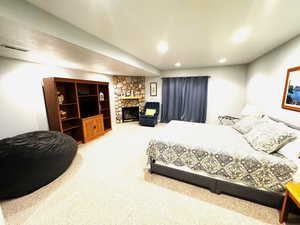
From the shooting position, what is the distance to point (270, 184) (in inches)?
54.5

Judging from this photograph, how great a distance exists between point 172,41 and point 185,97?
3.02 meters

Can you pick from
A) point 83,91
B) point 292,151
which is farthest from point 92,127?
point 292,151

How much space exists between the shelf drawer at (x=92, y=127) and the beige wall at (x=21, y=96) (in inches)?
40.1

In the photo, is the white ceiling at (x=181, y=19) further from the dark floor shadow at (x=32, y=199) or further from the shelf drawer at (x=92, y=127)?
the dark floor shadow at (x=32, y=199)

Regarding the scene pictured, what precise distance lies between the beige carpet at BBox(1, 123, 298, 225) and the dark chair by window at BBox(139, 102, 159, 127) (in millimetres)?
2766

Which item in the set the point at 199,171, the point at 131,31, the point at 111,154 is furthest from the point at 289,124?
the point at 111,154

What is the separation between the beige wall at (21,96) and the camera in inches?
101

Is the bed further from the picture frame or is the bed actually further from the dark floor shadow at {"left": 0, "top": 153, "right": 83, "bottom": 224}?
the dark floor shadow at {"left": 0, "top": 153, "right": 83, "bottom": 224}

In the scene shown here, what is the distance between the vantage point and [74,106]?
3326mm

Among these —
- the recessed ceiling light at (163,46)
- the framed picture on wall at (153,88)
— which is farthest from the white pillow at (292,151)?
the framed picture on wall at (153,88)

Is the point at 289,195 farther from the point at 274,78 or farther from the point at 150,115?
the point at 150,115

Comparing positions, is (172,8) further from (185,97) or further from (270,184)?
(185,97)

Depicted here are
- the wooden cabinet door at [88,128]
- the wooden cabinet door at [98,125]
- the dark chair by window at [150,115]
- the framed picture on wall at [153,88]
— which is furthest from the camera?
the framed picture on wall at [153,88]

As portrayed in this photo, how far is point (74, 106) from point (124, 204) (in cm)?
291
